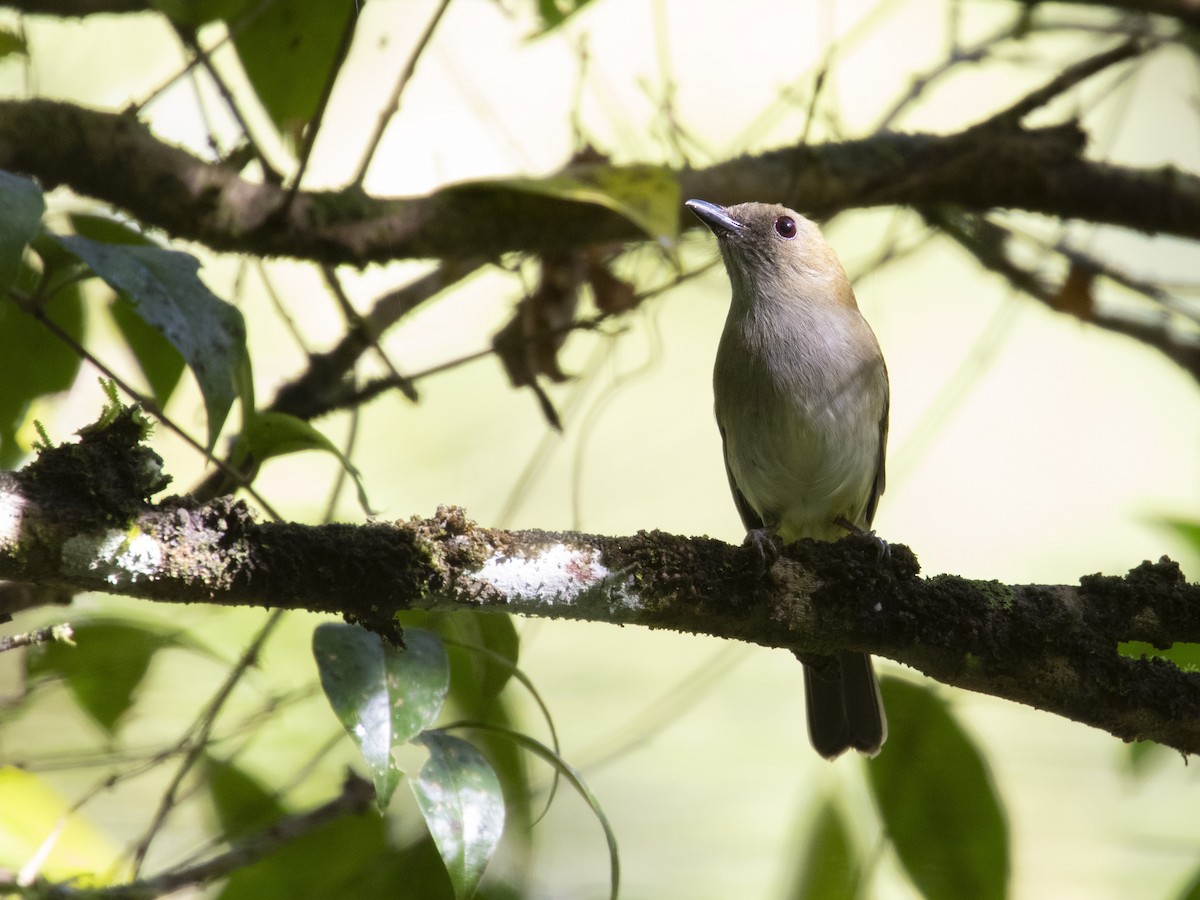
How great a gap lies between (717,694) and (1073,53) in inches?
107

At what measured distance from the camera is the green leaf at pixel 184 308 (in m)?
1.95

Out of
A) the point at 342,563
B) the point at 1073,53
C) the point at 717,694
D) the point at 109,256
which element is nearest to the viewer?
the point at 342,563

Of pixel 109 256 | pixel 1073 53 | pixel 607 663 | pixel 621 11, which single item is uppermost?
pixel 621 11

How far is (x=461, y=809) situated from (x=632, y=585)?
438 mm

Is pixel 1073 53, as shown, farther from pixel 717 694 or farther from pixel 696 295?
pixel 717 694

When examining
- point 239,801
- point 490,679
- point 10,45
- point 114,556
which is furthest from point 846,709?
point 10,45

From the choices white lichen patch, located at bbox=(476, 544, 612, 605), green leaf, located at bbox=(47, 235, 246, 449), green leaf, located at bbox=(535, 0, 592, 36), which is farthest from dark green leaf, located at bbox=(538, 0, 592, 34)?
white lichen patch, located at bbox=(476, 544, 612, 605)

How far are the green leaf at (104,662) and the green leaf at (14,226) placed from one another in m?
0.97

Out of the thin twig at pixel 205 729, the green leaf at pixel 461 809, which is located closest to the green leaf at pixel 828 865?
the green leaf at pixel 461 809

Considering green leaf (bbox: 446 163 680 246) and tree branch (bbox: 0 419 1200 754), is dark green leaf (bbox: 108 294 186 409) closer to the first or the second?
green leaf (bbox: 446 163 680 246)

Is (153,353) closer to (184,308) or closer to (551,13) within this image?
(184,308)

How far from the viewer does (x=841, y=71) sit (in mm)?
5199

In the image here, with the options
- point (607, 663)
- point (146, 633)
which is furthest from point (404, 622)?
point (607, 663)

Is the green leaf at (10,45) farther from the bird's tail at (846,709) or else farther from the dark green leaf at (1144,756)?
the dark green leaf at (1144,756)
